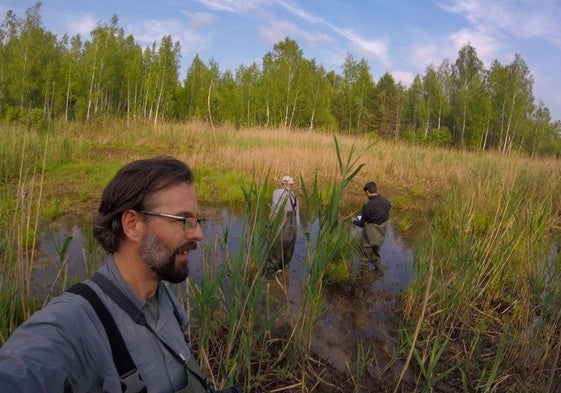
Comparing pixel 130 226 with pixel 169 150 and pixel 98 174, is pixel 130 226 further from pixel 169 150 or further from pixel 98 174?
pixel 169 150

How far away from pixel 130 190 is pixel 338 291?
430cm

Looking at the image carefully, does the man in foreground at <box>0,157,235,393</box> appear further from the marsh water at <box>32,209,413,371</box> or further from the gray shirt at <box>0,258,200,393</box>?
the marsh water at <box>32,209,413,371</box>

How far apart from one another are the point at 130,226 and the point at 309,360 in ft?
8.49

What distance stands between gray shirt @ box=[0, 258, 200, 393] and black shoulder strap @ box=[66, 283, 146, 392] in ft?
0.06

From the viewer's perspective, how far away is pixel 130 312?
128 centimetres

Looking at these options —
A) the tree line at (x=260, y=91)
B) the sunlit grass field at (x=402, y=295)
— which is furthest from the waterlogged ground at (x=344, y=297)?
the tree line at (x=260, y=91)

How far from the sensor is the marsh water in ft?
12.7

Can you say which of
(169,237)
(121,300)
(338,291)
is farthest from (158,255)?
(338,291)

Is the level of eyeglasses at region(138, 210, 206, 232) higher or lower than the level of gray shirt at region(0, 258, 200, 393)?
higher

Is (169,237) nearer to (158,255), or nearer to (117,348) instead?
(158,255)

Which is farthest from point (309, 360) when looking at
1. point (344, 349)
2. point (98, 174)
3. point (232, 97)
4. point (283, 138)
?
point (232, 97)

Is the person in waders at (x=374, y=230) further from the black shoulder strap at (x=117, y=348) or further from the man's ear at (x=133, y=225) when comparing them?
the black shoulder strap at (x=117, y=348)

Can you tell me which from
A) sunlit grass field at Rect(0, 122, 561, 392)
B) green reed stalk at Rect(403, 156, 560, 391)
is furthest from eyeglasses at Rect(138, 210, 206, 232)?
green reed stalk at Rect(403, 156, 560, 391)

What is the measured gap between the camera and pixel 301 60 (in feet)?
91.4
